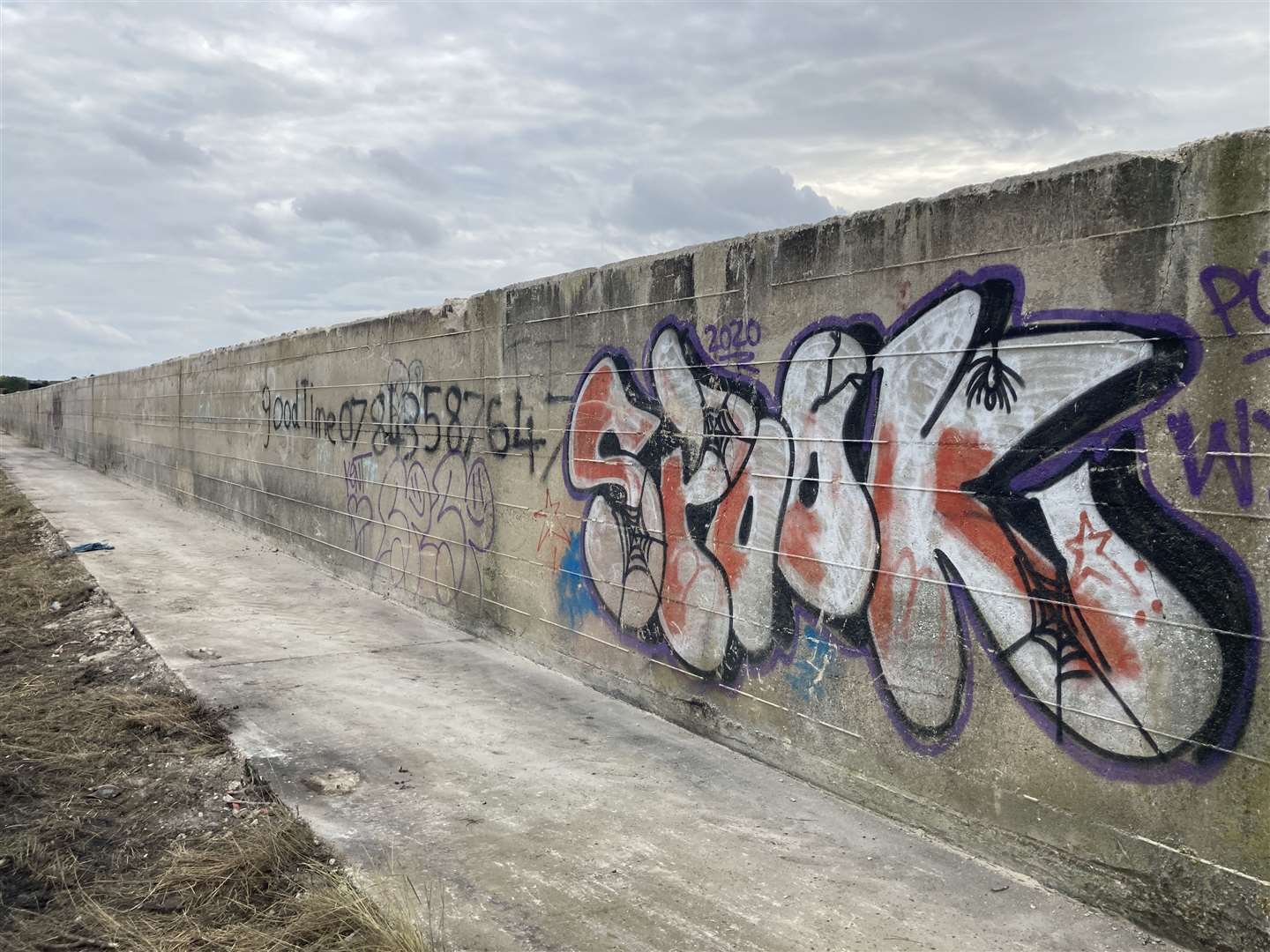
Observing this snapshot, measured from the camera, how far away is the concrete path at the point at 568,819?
137 inches

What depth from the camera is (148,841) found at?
13.7 feet

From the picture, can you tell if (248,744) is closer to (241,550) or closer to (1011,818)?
(1011,818)

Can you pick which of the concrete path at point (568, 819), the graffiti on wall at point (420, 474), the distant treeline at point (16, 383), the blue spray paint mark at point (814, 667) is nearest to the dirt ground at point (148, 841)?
the concrete path at point (568, 819)

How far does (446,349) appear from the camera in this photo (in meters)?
8.34

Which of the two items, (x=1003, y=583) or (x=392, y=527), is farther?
(x=392, y=527)

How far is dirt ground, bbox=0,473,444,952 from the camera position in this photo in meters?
3.37

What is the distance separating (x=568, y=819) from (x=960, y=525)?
6.86 feet

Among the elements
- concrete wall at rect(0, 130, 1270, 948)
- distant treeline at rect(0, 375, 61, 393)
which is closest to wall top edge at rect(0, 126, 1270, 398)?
concrete wall at rect(0, 130, 1270, 948)

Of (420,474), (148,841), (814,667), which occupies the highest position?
(420,474)

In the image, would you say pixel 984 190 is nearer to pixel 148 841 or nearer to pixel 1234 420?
pixel 1234 420

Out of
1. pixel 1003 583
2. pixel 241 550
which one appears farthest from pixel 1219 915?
pixel 241 550

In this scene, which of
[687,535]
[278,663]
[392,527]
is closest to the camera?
[687,535]

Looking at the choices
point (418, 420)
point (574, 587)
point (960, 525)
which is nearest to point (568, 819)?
point (960, 525)

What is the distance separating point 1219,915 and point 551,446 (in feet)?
15.6
